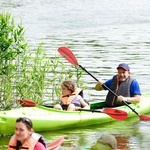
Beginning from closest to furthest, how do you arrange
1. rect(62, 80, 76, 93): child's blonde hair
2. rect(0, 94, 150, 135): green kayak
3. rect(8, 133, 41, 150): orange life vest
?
rect(8, 133, 41, 150): orange life vest < rect(0, 94, 150, 135): green kayak < rect(62, 80, 76, 93): child's blonde hair

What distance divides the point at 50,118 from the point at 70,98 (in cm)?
51

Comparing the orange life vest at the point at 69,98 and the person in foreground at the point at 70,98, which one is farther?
the orange life vest at the point at 69,98

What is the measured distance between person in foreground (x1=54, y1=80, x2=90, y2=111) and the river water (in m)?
0.39

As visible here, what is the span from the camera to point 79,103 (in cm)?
1205

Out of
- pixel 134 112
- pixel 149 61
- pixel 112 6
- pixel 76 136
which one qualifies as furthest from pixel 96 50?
pixel 112 6

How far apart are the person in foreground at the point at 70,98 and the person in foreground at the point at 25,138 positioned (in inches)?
142

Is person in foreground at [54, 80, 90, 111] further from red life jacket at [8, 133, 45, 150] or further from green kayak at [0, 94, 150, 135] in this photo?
red life jacket at [8, 133, 45, 150]

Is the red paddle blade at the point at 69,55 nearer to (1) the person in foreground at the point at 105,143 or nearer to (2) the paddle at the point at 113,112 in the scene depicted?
(2) the paddle at the point at 113,112

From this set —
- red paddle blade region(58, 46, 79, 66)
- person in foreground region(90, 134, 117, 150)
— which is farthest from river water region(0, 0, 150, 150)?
person in foreground region(90, 134, 117, 150)

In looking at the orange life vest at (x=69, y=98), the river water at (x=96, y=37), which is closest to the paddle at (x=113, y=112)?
the river water at (x=96, y=37)

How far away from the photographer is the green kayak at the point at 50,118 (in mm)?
10930

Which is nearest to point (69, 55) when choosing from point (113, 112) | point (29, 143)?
point (113, 112)

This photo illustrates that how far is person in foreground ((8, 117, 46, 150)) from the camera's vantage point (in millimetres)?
7566

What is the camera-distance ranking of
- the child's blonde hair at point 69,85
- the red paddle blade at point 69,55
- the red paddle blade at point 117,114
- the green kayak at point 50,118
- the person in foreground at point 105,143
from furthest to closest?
the red paddle blade at point 69,55, the red paddle blade at point 117,114, the child's blonde hair at point 69,85, the green kayak at point 50,118, the person in foreground at point 105,143
